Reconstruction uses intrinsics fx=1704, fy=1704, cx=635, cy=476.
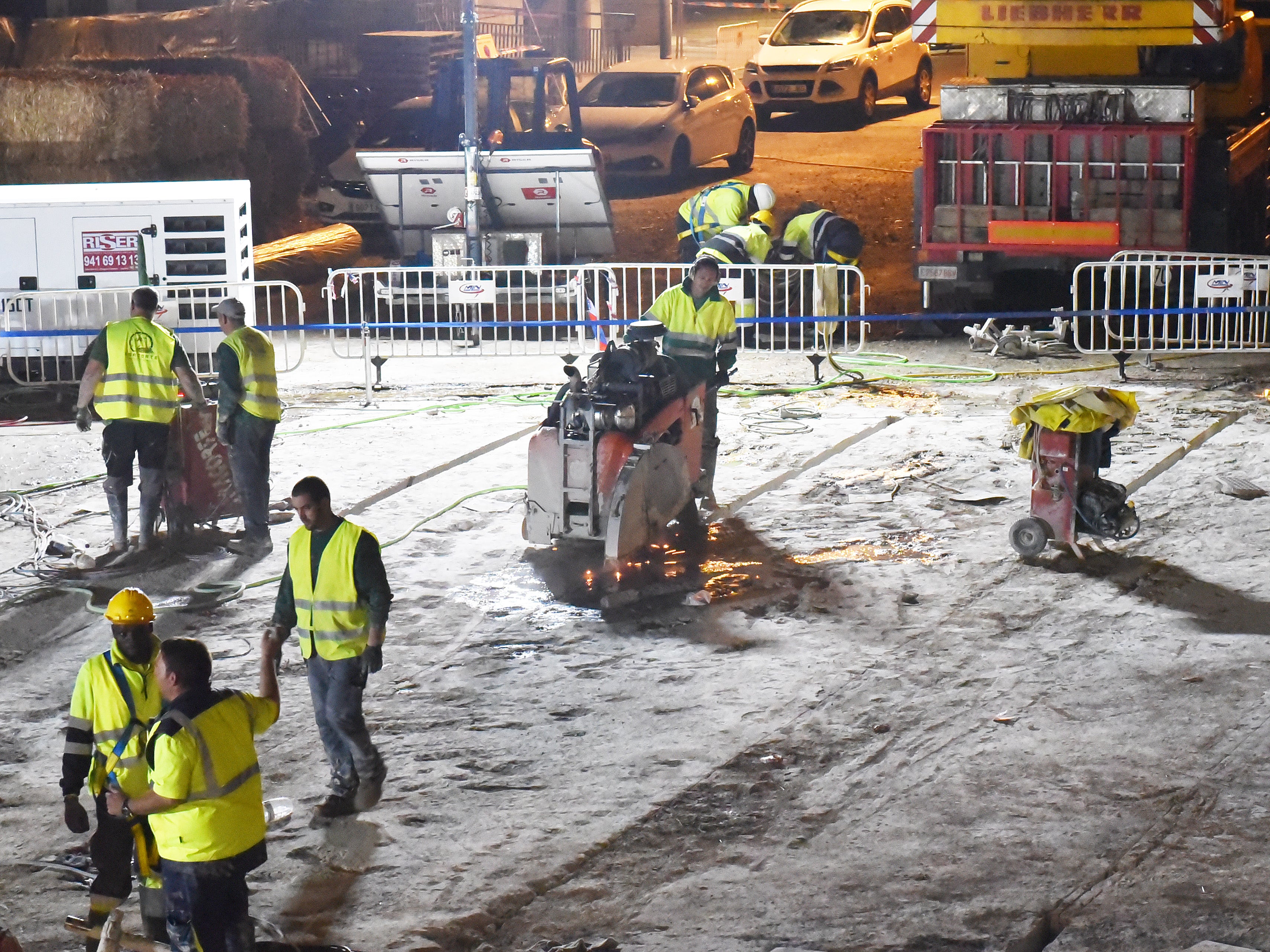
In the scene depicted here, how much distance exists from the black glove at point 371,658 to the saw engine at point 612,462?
2991 mm

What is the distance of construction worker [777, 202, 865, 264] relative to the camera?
16.0 metres

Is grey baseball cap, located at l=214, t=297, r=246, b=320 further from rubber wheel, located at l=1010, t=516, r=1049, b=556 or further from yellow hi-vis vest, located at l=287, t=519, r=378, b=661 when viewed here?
rubber wheel, located at l=1010, t=516, r=1049, b=556

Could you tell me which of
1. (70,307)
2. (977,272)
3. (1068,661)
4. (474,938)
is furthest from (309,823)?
(977,272)

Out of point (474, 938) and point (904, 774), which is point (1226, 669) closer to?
Answer: point (904, 774)

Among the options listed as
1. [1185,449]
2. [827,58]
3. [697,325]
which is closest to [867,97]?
[827,58]

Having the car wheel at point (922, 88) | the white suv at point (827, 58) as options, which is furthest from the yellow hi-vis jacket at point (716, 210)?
the car wheel at point (922, 88)

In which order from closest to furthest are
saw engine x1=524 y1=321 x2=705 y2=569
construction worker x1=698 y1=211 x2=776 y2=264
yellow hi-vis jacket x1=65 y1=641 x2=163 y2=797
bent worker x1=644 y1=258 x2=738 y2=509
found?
yellow hi-vis jacket x1=65 y1=641 x2=163 y2=797 → saw engine x1=524 y1=321 x2=705 y2=569 → bent worker x1=644 y1=258 x2=738 y2=509 → construction worker x1=698 y1=211 x2=776 y2=264

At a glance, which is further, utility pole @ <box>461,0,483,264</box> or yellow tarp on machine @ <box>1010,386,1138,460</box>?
utility pole @ <box>461,0,483,264</box>

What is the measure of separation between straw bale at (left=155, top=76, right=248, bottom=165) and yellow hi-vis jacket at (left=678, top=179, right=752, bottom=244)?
7.51 meters

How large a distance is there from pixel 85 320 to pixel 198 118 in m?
6.40

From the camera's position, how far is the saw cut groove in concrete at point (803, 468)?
37.6 ft

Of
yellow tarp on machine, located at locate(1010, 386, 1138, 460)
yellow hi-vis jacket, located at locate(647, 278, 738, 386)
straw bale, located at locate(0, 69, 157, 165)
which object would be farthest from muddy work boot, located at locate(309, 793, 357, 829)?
straw bale, located at locate(0, 69, 157, 165)

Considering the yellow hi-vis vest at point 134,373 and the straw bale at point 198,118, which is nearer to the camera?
the yellow hi-vis vest at point 134,373

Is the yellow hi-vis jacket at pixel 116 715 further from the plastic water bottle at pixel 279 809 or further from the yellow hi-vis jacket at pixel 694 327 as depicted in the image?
the yellow hi-vis jacket at pixel 694 327
